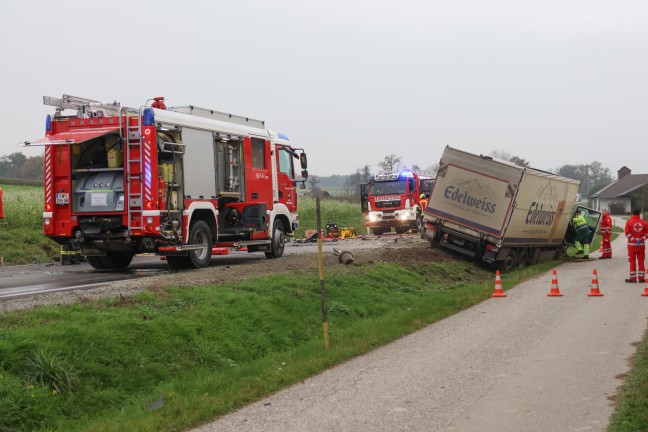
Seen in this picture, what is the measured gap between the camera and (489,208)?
71.4 feet

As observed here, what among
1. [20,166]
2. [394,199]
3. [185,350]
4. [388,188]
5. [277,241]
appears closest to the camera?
[185,350]

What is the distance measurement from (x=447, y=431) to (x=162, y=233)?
9977 millimetres

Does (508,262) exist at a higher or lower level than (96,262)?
lower

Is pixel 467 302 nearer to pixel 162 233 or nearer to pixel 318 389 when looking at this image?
pixel 162 233

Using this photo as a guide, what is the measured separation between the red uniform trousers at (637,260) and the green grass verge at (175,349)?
5410 millimetres

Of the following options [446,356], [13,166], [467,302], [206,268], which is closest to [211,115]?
[206,268]

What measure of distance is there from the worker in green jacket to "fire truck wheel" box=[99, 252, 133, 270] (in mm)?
17007

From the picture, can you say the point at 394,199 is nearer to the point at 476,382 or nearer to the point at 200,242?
the point at 200,242

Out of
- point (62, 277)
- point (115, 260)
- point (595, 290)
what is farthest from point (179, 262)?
point (595, 290)

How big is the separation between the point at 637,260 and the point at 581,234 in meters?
9.67

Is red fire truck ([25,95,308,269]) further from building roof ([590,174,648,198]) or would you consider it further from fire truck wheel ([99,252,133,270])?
building roof ([590,174,648,198])

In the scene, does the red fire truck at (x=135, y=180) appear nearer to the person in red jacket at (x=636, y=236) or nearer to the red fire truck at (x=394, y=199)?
the person in red jacket at (x=636, y=236)

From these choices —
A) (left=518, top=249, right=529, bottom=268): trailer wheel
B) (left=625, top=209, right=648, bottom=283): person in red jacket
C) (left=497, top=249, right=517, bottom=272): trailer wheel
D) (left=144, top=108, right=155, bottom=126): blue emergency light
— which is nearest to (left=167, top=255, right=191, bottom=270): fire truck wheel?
(left=144, top=108, right=155, bottom=126): blue emergency light

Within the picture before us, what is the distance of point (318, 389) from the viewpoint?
7738 millimetres
